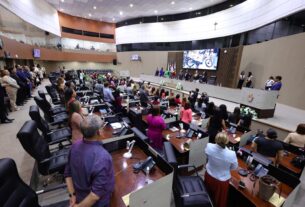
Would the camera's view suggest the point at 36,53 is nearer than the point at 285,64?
No

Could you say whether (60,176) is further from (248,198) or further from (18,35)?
(18,35)

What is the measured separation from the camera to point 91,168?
1.22 metres

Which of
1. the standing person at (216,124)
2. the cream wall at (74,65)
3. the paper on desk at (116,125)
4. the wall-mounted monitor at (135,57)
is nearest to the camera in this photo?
the paper on desk at (116,125)

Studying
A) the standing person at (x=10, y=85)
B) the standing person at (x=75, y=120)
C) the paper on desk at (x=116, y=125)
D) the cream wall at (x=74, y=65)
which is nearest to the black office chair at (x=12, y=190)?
the standing person at (x=75, y=120)

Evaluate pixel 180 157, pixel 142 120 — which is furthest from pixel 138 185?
pixel 142 120

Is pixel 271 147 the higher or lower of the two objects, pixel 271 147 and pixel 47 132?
the higher

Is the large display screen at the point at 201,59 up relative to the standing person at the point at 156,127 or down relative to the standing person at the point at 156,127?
up

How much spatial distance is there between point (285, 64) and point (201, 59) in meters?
6.16

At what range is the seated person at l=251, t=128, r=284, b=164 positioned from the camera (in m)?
2.49

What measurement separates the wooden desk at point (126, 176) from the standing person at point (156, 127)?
75cm

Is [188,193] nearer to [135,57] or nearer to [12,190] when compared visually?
[12,190]

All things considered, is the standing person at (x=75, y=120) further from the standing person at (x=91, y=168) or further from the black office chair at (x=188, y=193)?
the black office chair at (x=188, y=193)

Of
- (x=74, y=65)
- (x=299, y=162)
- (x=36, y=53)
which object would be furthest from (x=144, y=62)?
(x=299, y=162)

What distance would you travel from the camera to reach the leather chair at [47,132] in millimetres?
2613
